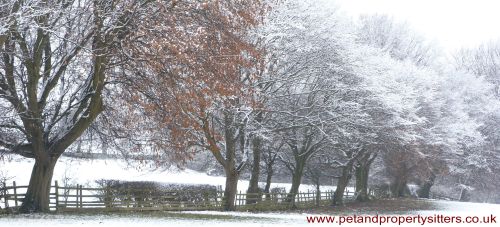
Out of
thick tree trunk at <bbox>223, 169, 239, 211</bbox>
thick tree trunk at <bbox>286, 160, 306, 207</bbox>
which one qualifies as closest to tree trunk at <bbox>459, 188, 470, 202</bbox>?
thick tree trunk at <bbox>286, 160, 306, 207</bbox>

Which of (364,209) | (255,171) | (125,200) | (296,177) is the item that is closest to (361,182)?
(364,209)

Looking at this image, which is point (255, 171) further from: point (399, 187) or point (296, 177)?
point (399, 187)

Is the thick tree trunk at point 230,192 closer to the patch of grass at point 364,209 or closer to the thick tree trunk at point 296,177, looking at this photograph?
the patch of grass at point 364,209

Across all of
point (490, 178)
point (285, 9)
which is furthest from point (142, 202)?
point (490, 178)

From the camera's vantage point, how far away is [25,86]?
17.4 meters

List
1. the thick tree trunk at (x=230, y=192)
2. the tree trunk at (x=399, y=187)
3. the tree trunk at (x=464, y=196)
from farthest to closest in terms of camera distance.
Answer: the tree trunk at (x=464, y=196)
the tree trunk at (x=399, y=187)
the thick tree trunk at (x=230, y=192)

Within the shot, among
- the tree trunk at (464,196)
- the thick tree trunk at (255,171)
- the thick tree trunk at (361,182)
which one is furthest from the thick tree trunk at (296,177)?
the tree trunk at (464,196)

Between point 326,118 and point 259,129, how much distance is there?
4.01m

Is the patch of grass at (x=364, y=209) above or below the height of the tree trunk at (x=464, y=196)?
above

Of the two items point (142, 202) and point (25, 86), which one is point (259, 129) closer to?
point (142, 202)

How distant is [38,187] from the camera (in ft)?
59.8

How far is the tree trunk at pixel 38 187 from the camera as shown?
18.2 metres

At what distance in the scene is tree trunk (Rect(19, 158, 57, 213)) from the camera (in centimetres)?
1816

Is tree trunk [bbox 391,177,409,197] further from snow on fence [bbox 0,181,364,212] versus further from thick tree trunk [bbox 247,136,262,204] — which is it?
thick tree trunk [bbox 247,136,262,204]
